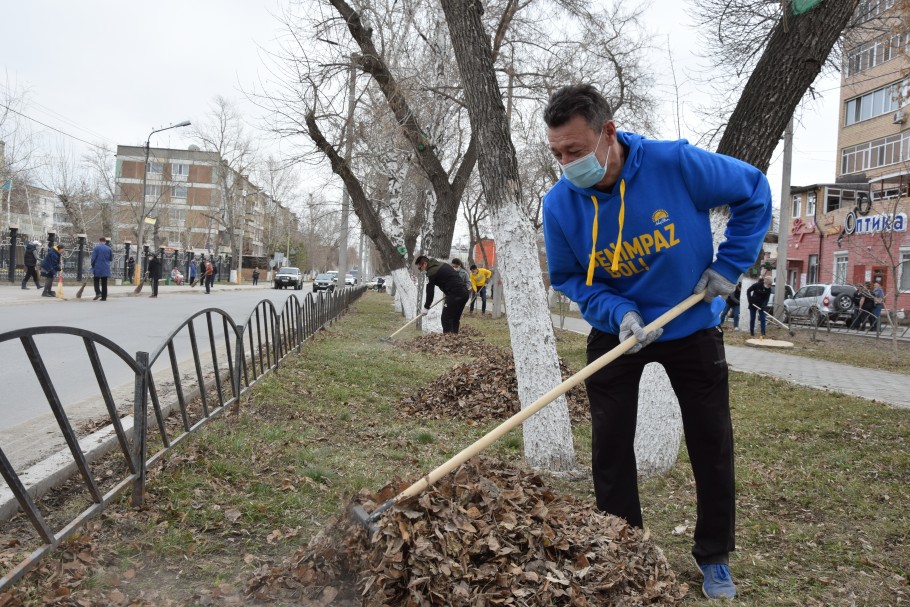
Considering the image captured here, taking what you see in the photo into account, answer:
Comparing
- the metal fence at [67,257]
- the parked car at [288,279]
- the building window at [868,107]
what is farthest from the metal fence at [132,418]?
the parked car at [288,279]

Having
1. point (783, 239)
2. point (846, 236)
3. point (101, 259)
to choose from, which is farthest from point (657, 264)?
point (846, 236)

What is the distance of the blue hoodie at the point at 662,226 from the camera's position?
9.39 ft

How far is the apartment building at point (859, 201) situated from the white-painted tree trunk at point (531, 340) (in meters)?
28.2

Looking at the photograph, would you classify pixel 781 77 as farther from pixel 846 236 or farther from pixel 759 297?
pixel 846 236

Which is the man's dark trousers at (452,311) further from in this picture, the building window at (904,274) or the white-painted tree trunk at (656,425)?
the building window at (904,274)

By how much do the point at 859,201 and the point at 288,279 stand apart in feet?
122

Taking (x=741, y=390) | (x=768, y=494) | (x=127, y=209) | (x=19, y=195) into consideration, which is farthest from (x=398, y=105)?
(x=19, y=195)

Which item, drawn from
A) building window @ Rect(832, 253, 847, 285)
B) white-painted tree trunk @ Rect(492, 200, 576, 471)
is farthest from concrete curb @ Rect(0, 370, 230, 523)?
building window @ Rect(832, 253, 847, 285)

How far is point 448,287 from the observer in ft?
42.5

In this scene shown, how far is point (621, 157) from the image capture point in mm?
2916

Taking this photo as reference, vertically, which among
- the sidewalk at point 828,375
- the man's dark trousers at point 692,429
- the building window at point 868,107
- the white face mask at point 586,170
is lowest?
the sidewalk at point 828,375

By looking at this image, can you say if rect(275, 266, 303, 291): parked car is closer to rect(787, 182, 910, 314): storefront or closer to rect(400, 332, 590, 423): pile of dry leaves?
rect(787, 182, 910, 314): storefront

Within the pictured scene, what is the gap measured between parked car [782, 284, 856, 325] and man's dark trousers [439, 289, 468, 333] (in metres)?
15.6

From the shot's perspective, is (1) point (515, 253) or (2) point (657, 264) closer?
(2) point (657, 264)
